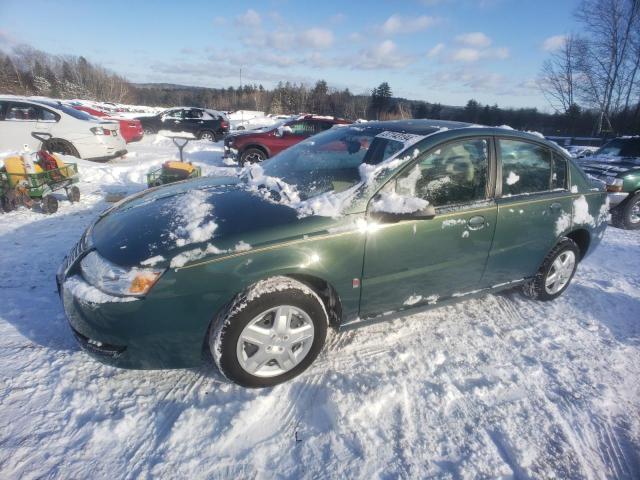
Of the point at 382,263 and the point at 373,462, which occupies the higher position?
the point at 382,263

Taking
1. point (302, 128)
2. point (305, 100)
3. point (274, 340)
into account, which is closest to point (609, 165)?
point (302, 128)

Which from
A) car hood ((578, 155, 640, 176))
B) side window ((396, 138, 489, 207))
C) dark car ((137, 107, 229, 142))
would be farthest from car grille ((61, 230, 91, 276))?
dark car ((137, 107, 229, 142))

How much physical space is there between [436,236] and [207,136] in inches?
616

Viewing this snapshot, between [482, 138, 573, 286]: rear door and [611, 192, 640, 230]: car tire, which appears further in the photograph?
[611, 192, 640, 230]: car tire

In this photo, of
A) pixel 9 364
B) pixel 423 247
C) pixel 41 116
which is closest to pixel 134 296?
pixel 9 364

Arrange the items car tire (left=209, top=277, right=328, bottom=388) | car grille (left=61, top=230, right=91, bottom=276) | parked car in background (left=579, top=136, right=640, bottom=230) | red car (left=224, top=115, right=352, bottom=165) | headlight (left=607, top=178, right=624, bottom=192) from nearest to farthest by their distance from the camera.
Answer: car tire (left=209, top=277, right=328, bottom=388), car grille (left=61, top=230, right=91, bottom=276), headlight (left=607, top=178, right=624, bottom=192), parked car in background (left=579, top=136, right=640, bottom=230), red car (left=224, top=115, right=352, bottom=165)

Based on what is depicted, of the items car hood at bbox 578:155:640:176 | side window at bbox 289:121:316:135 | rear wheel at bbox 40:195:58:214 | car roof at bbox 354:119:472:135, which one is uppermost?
car roof at bbox 354:119:472:135

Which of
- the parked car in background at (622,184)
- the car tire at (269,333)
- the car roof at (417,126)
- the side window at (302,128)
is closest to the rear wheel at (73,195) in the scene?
the car roof at (417,126)

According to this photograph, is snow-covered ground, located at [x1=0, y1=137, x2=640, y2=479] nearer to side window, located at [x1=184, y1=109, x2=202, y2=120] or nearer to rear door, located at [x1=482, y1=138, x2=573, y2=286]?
rear door, located at [x1=482, y1=138, x2=573, y2=286]

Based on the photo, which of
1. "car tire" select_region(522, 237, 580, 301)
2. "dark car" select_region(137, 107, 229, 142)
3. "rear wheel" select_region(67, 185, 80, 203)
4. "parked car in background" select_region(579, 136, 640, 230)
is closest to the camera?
"car tire" select_region(522, 237, 580, 301)

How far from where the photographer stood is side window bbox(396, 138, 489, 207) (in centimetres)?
247

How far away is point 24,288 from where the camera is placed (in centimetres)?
315

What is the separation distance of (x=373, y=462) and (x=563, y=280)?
278 centimetres

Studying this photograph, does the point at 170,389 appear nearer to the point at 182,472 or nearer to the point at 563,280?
the point at 182,472
